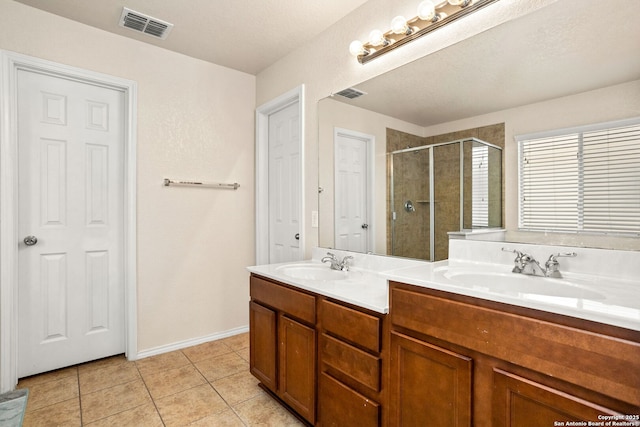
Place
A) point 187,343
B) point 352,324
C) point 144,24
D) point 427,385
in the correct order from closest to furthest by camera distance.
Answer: point 427,385 → point 352,324 → point 144,24 → point 187,343

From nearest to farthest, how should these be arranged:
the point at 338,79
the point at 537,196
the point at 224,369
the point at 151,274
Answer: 1. the point at 537,196
2. the point at 338,79
3. the point at 224,369
4. the point at 151,274

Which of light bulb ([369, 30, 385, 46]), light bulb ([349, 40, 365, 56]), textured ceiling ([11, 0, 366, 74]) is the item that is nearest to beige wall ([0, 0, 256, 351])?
textured ceiling ([11, 0, 366, 74])

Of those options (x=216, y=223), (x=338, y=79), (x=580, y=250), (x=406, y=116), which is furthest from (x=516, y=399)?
(x=216, y=223)

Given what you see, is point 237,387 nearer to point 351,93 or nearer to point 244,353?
point 244,353

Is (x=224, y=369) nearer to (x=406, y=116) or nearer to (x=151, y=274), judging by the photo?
(x=151, y=274)

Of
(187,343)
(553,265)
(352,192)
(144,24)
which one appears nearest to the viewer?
(553,265)

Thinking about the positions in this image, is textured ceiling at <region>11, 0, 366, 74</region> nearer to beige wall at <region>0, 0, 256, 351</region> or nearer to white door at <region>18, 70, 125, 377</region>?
beige wall at <region>0, 0, 256, 351</region>

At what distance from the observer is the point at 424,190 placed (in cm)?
183

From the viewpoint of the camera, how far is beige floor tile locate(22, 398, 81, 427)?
1.79 m

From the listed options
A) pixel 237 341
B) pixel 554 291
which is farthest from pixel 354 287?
pixel 237 341

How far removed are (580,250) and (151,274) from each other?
2777 mm

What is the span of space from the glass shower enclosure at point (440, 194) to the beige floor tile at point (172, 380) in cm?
163

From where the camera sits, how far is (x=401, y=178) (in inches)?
77.1

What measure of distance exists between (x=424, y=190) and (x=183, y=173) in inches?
79.3
